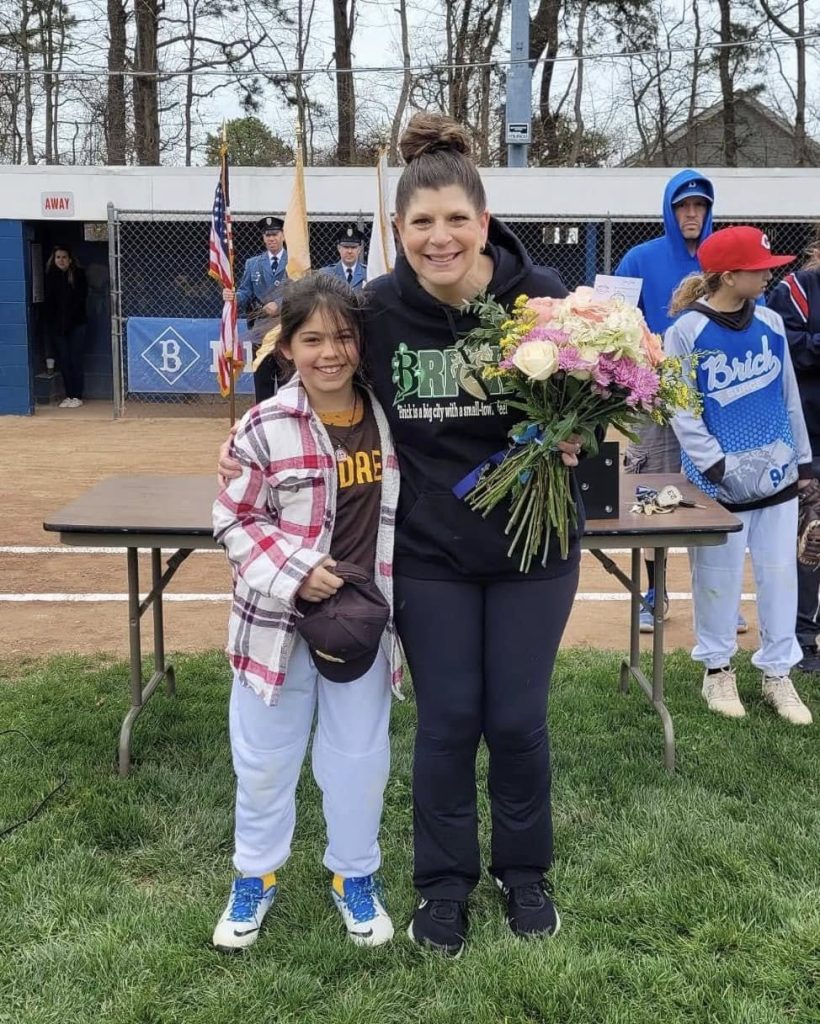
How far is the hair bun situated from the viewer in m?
2.47

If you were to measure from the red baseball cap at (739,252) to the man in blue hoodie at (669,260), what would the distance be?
85cm

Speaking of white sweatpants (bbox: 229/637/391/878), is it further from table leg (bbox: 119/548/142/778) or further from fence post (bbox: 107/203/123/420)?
fence post (bbox: 107/203/123/420)

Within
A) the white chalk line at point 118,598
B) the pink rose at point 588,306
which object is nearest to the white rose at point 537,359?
the pink rose at point 588,306

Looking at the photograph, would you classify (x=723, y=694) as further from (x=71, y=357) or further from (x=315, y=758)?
(x=71, y=357)

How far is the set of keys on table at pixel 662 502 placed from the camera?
3.76m

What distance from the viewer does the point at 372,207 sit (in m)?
13.2

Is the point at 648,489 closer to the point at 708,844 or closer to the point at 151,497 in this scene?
the point at 708,844

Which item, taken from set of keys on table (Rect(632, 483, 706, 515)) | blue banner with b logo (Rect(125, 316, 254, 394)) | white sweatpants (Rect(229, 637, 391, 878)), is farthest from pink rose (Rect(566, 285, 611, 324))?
blue banner with b logo (Rect(125, 316, 254, 394))

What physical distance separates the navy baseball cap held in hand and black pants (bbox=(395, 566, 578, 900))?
0.42 feet

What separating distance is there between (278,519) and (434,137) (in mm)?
990

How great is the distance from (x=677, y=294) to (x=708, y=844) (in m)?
2.23

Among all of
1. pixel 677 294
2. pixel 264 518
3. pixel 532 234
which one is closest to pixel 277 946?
pixel 264 518

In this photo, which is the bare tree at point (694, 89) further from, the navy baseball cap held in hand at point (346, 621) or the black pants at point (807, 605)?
the navy baseball cap held in hand at point (346, 621)

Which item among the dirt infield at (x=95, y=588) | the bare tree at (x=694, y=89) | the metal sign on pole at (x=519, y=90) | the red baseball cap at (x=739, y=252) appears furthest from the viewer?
the bare tree at (x=694, y=89)
